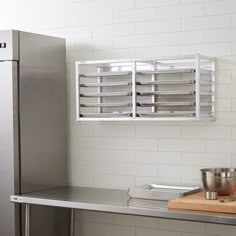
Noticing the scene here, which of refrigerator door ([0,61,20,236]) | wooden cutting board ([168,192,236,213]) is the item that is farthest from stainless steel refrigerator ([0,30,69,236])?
wooden cutting board ([168,192,236,213])

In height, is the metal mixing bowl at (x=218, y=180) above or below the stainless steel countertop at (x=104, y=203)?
above

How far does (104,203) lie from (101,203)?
0.02 meters

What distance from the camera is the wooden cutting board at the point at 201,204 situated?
329 cm

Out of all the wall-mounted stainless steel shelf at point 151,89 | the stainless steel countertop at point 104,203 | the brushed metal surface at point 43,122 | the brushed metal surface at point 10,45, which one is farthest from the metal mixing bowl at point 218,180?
the brushed metal surface at point 10,45

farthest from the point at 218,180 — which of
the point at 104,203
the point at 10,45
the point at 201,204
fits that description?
the point at 10,45

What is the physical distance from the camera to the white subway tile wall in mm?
3918

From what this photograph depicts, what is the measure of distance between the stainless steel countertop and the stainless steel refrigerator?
14cm

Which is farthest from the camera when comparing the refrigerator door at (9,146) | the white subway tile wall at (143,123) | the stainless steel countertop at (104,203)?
the refrigerator door at (9,146)

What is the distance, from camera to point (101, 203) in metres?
3.67

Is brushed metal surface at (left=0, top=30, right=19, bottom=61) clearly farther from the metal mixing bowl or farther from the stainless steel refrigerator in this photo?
the metal mixing bowl

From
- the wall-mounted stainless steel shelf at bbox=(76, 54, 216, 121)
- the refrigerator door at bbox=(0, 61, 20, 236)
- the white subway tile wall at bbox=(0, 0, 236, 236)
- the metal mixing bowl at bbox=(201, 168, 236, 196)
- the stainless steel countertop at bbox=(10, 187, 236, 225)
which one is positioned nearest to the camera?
the stainless steel countertop at bbox=(10, 187, 236, 225)

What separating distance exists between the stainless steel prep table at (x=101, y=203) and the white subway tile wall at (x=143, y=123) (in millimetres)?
222

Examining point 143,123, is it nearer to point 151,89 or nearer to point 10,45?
point 151,89

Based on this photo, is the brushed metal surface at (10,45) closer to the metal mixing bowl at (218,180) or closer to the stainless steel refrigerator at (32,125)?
the stainless steel refrigerator at (32,125)
